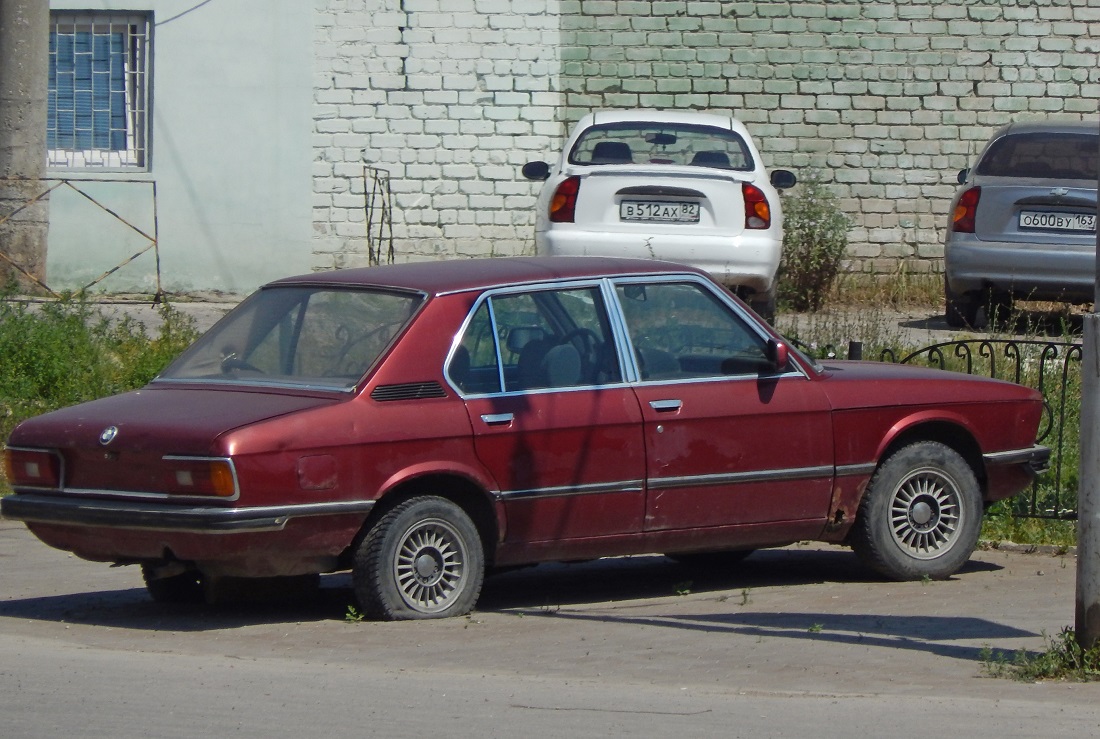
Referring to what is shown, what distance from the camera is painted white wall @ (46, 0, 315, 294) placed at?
17078mm

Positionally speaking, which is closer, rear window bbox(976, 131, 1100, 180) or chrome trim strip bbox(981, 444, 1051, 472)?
chrome trim strip bbox(981, 444, 1051, 472)

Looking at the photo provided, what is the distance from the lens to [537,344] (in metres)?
7.07

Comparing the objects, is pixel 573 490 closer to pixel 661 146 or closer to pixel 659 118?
pixel 659 118

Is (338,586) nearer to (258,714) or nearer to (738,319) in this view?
(738,319)

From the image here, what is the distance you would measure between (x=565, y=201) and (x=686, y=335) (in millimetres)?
5202

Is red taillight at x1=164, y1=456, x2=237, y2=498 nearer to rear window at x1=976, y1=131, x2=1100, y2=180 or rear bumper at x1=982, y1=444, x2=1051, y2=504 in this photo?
rear bumper at x1=982, y1=444, x2=1051, y2=504

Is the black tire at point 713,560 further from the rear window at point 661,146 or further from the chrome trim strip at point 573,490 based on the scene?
the rear window at point 661,146

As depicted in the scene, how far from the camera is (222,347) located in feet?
23.8

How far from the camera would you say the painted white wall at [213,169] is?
17078 mm

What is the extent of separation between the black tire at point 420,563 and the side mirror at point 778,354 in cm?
153

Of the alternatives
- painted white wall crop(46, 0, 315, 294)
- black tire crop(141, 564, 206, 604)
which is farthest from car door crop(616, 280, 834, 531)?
painted white wall crop(46, 0, 315, 294)

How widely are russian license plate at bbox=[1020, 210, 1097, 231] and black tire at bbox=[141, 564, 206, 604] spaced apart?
27.0ft

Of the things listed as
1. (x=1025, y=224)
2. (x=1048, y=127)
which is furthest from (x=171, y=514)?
(x=1048, y=127)

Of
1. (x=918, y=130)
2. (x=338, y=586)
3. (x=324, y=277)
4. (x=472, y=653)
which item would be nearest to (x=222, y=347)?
(x=324, y=277)
